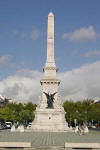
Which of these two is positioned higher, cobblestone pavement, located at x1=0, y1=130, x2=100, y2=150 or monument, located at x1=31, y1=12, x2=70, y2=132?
monument, located at x1=31, y1=12, x2=70, y2=132

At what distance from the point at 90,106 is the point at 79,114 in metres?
10.6

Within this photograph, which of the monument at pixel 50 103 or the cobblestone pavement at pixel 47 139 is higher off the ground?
the monument at pixel 50 103

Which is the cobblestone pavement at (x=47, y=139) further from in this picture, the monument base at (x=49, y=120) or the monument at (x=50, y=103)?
the monument base at (x=49, y=120)

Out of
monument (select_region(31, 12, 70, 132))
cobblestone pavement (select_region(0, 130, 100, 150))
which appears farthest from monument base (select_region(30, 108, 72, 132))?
cobblestone pavement (select_region(0, 130, 100, 150))

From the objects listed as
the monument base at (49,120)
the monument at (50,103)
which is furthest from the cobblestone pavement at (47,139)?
the monument base at (49,120)

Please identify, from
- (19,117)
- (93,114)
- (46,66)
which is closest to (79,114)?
(93,114)

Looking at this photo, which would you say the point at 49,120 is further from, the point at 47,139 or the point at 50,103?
the point at 47,139

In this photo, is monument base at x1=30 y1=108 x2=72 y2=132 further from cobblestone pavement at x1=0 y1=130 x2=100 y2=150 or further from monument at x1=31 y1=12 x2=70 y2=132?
cobblestone pavement at x1=0 y1=130 x2=100 y2=150

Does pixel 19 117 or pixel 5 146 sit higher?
pixel 19 117

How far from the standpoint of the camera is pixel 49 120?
1882 inches

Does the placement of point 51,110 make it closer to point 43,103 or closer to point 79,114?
point 43,103

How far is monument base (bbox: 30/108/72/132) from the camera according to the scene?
47125 millimetres

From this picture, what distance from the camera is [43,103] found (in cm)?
4994

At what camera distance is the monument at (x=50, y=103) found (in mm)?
47375
